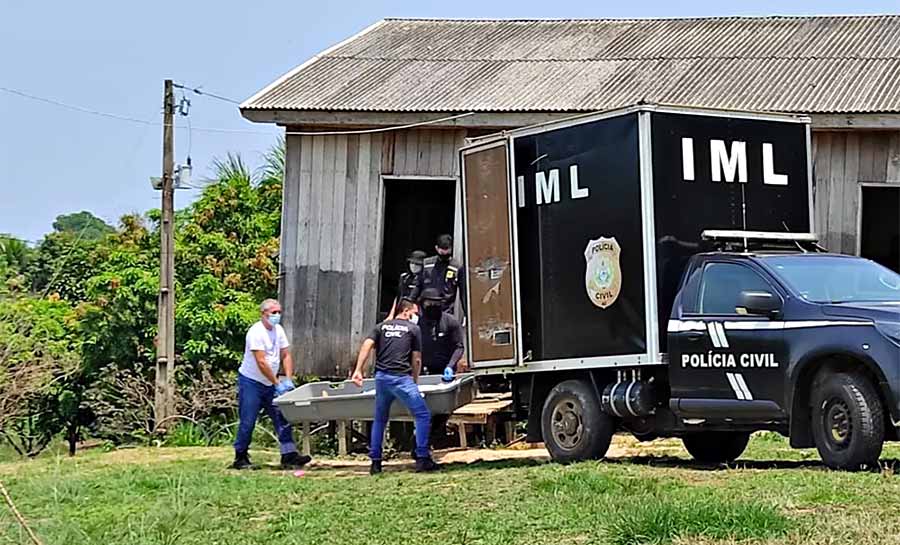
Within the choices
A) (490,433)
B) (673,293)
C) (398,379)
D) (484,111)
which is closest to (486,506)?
(673,293)

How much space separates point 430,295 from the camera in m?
16.0

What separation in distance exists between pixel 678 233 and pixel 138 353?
52.0 ft

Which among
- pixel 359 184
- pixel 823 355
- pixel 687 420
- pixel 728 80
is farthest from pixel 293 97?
pixel 823 355

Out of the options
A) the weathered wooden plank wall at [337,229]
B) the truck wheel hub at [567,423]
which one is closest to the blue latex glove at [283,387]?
the truck wheel hub at [567,423]

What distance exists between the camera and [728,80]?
1808 centimetres

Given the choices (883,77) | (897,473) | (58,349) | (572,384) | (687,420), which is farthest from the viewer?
(58,349)

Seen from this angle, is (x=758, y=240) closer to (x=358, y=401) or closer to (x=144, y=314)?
(x=358, y=401)

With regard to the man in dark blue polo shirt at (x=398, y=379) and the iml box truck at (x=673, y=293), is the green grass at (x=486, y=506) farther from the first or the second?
the iml box truck at (x=673, y=293)

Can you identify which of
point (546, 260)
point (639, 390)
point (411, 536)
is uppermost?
point (546, 260)

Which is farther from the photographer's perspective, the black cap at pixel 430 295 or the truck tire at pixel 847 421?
the black cap at pixel 430 295

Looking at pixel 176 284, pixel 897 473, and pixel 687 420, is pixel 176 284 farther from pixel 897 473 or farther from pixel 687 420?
pixel 897 473

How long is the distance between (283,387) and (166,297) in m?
8.71

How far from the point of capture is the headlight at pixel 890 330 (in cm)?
1034

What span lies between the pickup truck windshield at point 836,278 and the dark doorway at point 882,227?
20.8 feet
